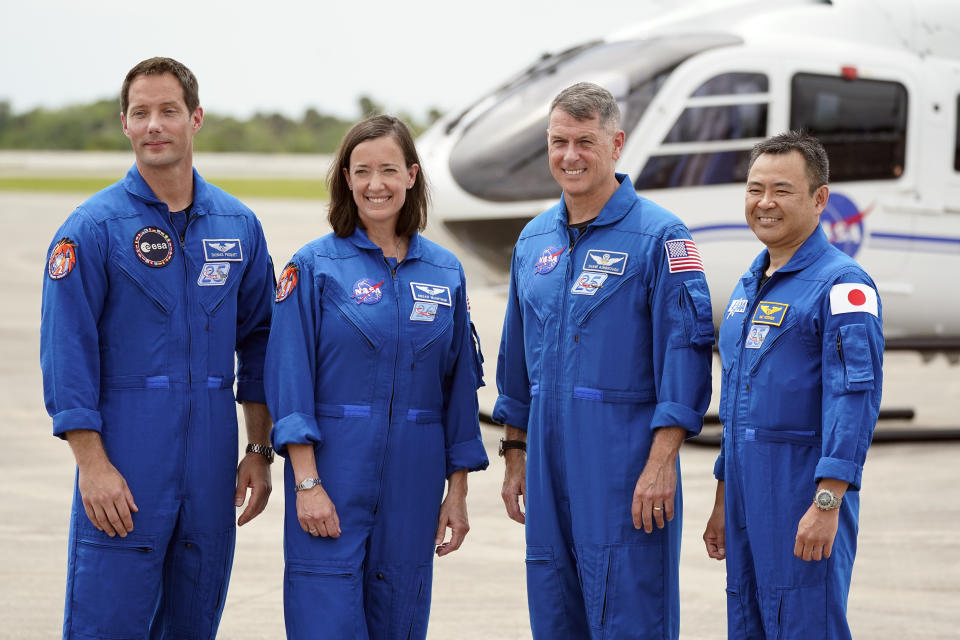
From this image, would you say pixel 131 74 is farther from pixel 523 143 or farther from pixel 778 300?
pixel 523 143

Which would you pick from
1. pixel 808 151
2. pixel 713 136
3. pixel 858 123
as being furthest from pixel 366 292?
pixel 858 123

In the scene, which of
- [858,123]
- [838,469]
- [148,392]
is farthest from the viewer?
[858,123]

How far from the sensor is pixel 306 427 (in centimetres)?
343

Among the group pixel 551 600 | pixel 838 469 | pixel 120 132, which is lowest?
pixel 551 600

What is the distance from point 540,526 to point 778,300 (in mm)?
971

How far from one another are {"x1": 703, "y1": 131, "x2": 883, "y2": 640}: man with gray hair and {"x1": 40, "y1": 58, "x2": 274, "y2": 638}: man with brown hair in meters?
1.50

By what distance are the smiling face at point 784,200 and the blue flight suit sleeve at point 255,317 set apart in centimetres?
150

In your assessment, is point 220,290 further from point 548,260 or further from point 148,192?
point 548,260

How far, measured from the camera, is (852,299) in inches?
131

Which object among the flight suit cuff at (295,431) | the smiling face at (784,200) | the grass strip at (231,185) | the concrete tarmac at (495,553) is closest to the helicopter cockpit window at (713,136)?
the concrete tarmac at (495,553)

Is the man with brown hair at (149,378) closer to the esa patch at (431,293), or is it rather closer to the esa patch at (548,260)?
the esa patch at (431,293)

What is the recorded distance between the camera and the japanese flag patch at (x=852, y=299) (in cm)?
333

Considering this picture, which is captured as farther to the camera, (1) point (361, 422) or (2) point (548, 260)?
(2) point (548, 260)

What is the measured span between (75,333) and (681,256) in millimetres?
1744
